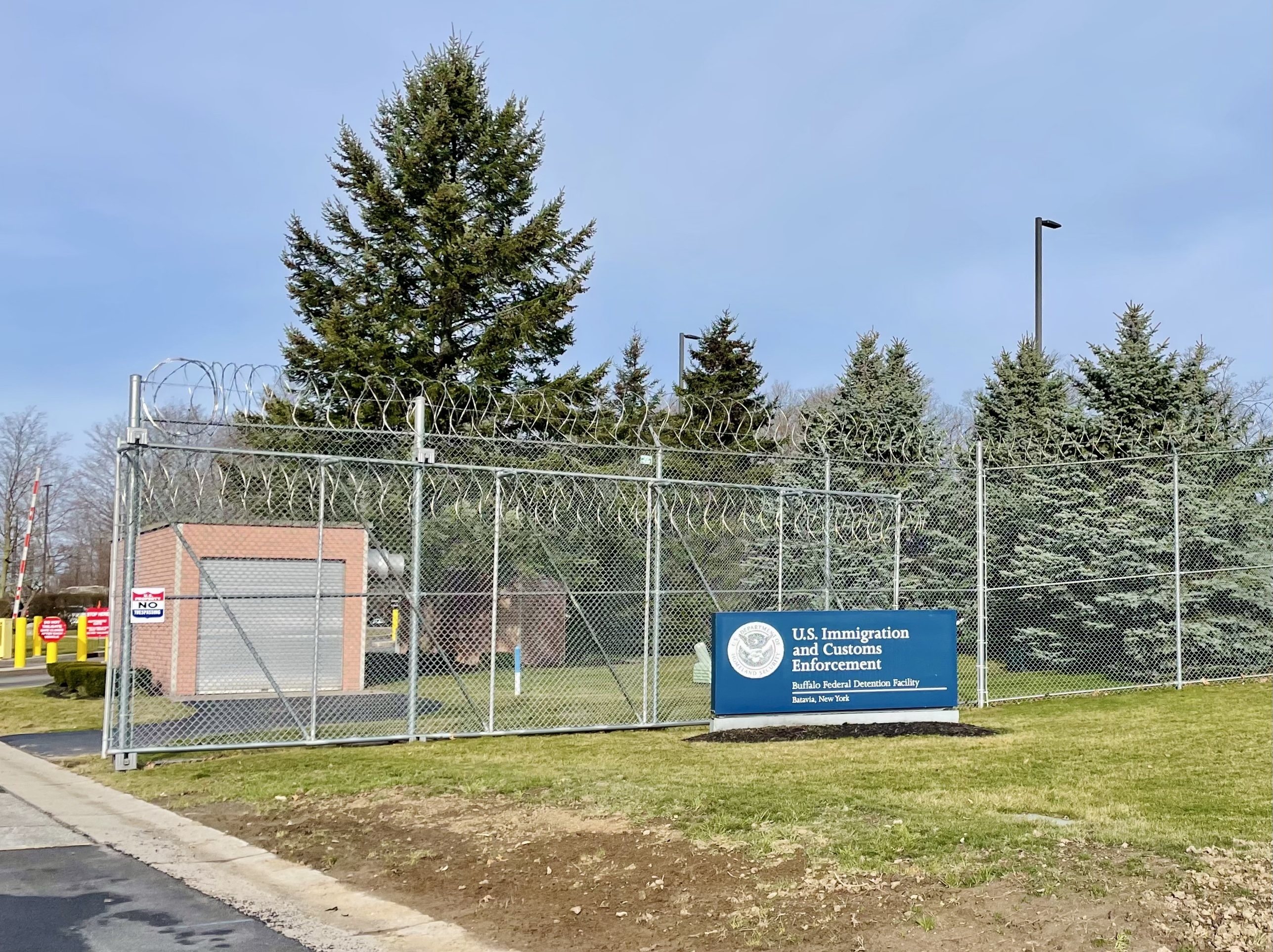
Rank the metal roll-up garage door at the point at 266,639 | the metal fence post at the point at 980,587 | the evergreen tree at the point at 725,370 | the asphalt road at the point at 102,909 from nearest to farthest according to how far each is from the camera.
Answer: the asphalt road at the point at 102,909 < the metal fence post at the point at 980,587 < the metal roll-up garage door at the point at 266,639 < the evergreen tree at the point at 725,370

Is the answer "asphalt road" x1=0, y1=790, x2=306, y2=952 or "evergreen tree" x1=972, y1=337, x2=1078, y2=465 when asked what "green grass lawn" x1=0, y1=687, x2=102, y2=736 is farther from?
"evergreen tree" x1=972, y1=337, x2=1078, y2=465

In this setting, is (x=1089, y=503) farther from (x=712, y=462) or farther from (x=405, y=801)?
(x=405, y=801)

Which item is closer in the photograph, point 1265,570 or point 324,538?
point 1265,570

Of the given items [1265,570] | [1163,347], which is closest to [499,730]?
[1265,570]

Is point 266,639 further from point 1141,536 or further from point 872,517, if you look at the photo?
point 1141,536

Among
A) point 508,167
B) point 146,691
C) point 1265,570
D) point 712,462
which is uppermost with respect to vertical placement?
point 508,167

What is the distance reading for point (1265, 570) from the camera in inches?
675

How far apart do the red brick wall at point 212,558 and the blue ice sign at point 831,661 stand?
22.7 ft

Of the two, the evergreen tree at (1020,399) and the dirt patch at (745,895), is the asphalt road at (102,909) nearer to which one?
the dirt patch at (745,895)

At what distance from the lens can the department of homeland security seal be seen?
514 inches

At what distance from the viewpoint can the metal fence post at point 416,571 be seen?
40.2ft

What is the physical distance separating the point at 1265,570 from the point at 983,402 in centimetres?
1155

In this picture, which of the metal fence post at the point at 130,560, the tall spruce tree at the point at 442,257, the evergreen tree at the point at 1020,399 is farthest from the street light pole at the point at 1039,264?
the metal fence post at the point at 130,560

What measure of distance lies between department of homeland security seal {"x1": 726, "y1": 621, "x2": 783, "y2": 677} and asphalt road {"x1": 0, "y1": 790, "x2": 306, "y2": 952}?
704 cm
